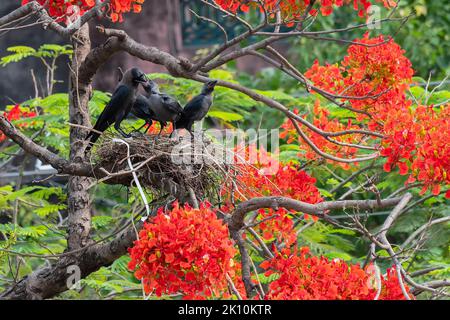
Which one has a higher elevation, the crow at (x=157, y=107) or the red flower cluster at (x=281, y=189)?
the crow at (x=157, y=107)

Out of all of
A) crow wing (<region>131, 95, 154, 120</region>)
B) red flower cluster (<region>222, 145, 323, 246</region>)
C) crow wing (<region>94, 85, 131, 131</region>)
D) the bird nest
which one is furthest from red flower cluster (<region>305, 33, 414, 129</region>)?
crow wing (<region>94, 85, 131, 131</region>)

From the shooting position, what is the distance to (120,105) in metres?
6.49

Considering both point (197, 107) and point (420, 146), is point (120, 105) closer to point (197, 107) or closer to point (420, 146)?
point (197, 107)

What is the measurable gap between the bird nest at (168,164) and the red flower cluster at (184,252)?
0.86 metres

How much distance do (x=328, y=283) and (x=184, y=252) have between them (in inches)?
31.1

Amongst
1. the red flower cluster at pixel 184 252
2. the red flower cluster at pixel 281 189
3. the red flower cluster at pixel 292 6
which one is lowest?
the red flower cluster at pixel 281 189

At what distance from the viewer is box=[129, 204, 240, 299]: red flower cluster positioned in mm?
4777

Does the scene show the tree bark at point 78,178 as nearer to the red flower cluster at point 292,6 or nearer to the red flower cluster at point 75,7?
the red flower cluster at point 75,7

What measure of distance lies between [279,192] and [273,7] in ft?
4.13

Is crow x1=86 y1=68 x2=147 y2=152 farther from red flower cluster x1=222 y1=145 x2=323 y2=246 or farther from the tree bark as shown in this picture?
red flower cluster x1=222 y1=145 x2=323 y2=246

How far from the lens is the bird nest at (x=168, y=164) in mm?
5820

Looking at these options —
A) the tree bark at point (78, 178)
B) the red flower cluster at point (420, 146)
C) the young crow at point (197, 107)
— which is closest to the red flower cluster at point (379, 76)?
the red flower cluster at point (420, 146)

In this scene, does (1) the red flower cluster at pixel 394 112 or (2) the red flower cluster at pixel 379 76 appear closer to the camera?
(1) the red flower cluster at pixel 394 112
